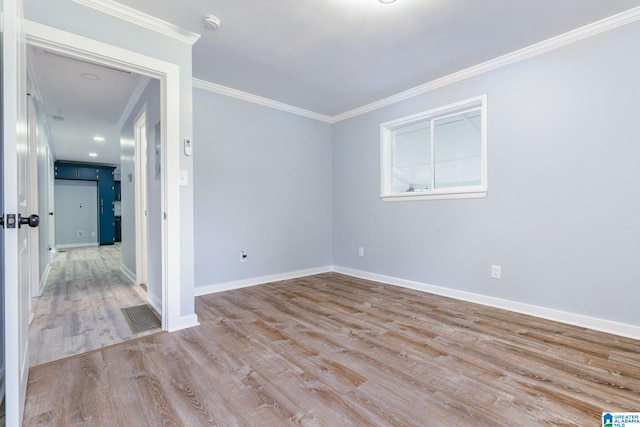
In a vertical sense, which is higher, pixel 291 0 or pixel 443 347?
pixel 291 0

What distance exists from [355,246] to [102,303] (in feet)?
10.4

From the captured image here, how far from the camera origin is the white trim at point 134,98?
10.5ft

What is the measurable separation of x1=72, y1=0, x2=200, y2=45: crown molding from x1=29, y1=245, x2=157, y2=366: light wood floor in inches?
94.3

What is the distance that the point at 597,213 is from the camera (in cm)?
241

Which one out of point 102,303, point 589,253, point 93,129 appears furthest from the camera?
point 93,129

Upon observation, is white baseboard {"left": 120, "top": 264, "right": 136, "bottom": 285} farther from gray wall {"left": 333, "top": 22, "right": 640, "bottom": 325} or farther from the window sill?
gray wall {"left": 333, "top": 22, "right": 640, "bottom": 325}

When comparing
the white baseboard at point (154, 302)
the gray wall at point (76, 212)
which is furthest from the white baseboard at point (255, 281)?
the gray wall at point (76, 212)

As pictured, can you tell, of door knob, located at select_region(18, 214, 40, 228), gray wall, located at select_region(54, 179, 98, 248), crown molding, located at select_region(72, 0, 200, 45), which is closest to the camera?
door knob, located at select_region(18, 214, 40, 228)

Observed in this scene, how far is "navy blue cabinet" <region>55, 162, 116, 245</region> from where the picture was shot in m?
8.45

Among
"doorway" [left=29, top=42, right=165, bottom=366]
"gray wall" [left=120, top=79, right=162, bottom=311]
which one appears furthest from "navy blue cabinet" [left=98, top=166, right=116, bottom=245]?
"gray wall" [left=120, top=79, right=162, bottom=311]

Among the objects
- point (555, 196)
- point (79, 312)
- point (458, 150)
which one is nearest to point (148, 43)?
point (79, 312)

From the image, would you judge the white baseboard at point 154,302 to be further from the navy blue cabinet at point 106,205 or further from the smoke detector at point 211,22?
the navy blue cabinet at point 106,205

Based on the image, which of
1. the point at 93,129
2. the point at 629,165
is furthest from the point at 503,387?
the point at 93,129

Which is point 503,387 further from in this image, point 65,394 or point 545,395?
point 65,394
